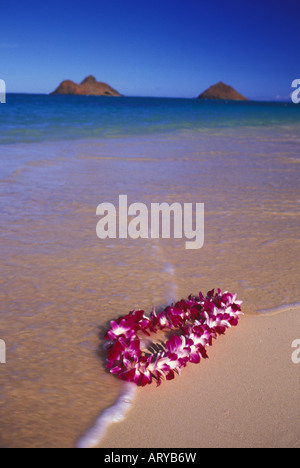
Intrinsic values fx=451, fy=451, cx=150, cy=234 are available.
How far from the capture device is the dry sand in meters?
2.10

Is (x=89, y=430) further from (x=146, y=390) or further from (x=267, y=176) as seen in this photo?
(x=267, y=176)

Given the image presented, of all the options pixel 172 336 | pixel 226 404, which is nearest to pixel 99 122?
pixel 172 336

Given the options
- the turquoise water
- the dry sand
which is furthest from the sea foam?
the turquoise water

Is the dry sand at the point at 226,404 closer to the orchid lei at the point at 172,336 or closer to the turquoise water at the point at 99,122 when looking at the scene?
the orchid lei at the point at 172,336

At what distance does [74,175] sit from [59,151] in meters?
4.39

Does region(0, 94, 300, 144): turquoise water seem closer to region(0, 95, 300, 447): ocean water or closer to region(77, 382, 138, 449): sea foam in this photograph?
region(0, 95, 300, 447): ocean water

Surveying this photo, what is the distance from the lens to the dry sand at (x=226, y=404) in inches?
82.7

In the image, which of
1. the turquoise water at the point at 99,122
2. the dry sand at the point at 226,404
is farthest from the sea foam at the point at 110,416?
the turquoise water at the point at 99,122

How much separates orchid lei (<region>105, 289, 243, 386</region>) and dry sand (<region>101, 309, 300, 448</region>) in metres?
0.07

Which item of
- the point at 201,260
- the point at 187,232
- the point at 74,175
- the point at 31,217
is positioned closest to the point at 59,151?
the point at 74,175

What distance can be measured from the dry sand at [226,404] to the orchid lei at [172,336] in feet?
0.24

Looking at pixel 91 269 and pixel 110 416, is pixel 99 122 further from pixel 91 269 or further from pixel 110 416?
pixel 110 416

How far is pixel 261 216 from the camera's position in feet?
18.9

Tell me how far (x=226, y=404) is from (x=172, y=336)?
0.50 metres
